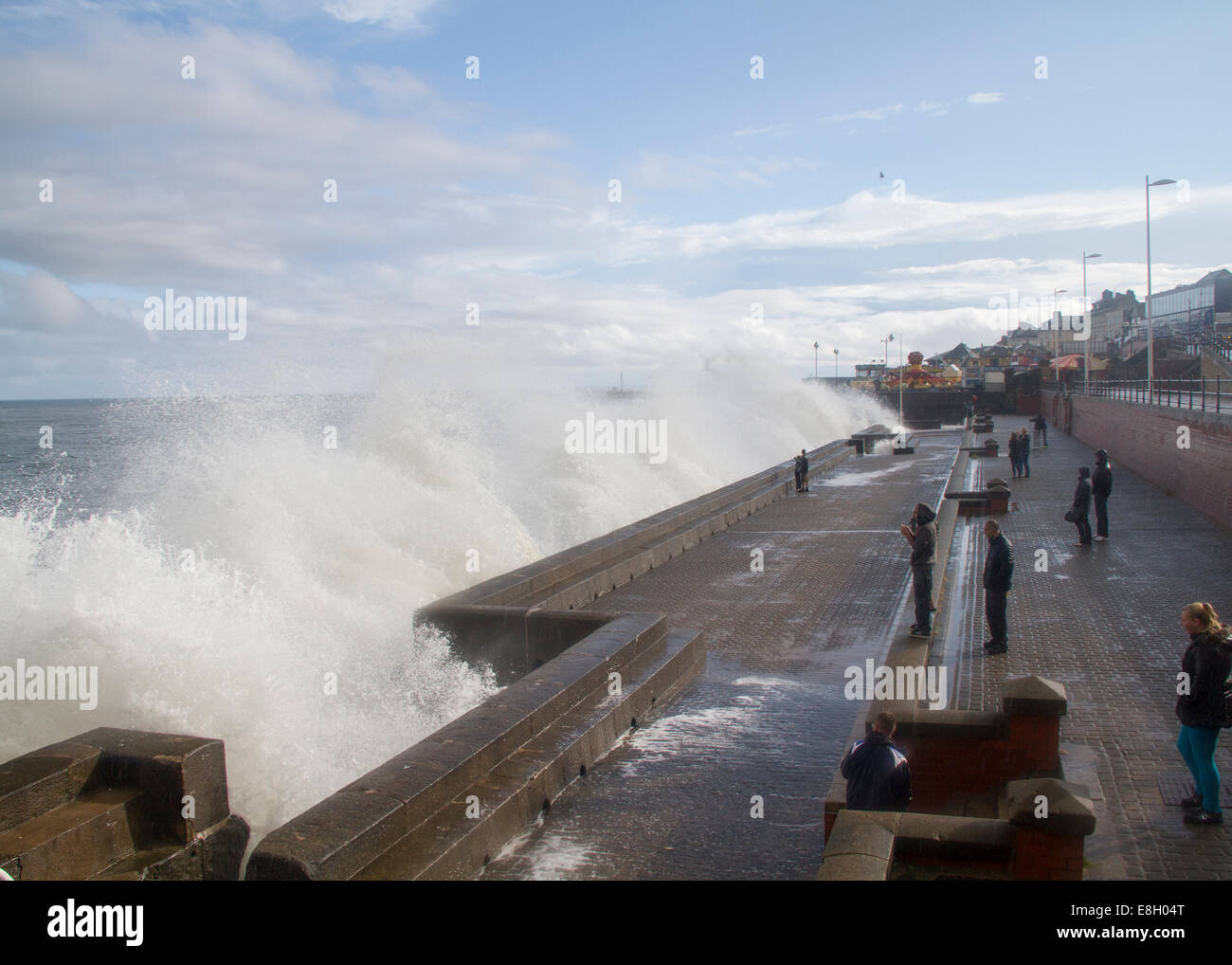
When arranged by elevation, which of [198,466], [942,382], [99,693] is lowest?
[99,693]

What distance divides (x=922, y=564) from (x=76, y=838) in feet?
25.6

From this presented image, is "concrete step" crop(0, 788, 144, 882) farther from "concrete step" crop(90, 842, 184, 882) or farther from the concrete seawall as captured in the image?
the concrete seawall

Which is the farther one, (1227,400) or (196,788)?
(1227,400)

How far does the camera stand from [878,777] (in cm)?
487

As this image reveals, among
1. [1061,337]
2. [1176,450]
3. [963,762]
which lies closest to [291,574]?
[963,762]

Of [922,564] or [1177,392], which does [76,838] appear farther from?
[1177,392]

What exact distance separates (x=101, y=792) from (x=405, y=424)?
1271 cm

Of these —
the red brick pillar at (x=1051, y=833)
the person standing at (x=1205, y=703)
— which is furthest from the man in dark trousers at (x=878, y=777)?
the person standing at (x=1205, y=703)

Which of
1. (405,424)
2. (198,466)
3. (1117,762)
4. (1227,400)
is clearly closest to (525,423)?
(405,424)

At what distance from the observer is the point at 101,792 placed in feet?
17.1

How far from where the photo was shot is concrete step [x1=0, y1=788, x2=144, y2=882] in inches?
176

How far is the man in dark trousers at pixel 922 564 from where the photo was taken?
30.5 ft
